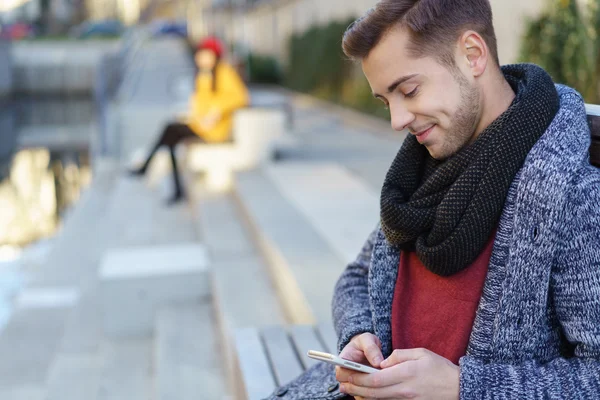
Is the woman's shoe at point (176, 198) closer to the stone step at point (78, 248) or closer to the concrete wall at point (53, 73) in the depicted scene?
the stone step at point (78, 248)

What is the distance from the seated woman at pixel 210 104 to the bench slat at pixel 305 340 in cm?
415

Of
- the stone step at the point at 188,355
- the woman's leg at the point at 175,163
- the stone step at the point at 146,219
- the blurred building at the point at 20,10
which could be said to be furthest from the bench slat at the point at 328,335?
the blurred building at the point at 20,10

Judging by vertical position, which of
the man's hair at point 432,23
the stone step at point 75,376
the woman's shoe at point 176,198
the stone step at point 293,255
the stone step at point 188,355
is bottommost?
the stone step at point 75,376

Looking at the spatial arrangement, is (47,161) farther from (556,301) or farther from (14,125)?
(556,301)

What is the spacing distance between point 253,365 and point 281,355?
15 cm

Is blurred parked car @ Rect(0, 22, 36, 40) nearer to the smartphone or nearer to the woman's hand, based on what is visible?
the woman's hand

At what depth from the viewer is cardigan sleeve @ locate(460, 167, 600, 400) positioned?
1.36 meters

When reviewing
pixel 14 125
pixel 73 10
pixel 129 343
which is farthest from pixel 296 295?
pixel 73 10

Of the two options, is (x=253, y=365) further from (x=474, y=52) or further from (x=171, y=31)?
(x=171, y=31)

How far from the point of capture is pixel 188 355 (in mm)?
3818

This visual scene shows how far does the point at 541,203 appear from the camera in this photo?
1.38 m

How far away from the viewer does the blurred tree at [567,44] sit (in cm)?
443

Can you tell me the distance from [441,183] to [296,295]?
220 cm

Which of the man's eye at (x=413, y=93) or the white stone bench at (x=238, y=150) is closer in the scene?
the man's eye at (x=413, y=93)
